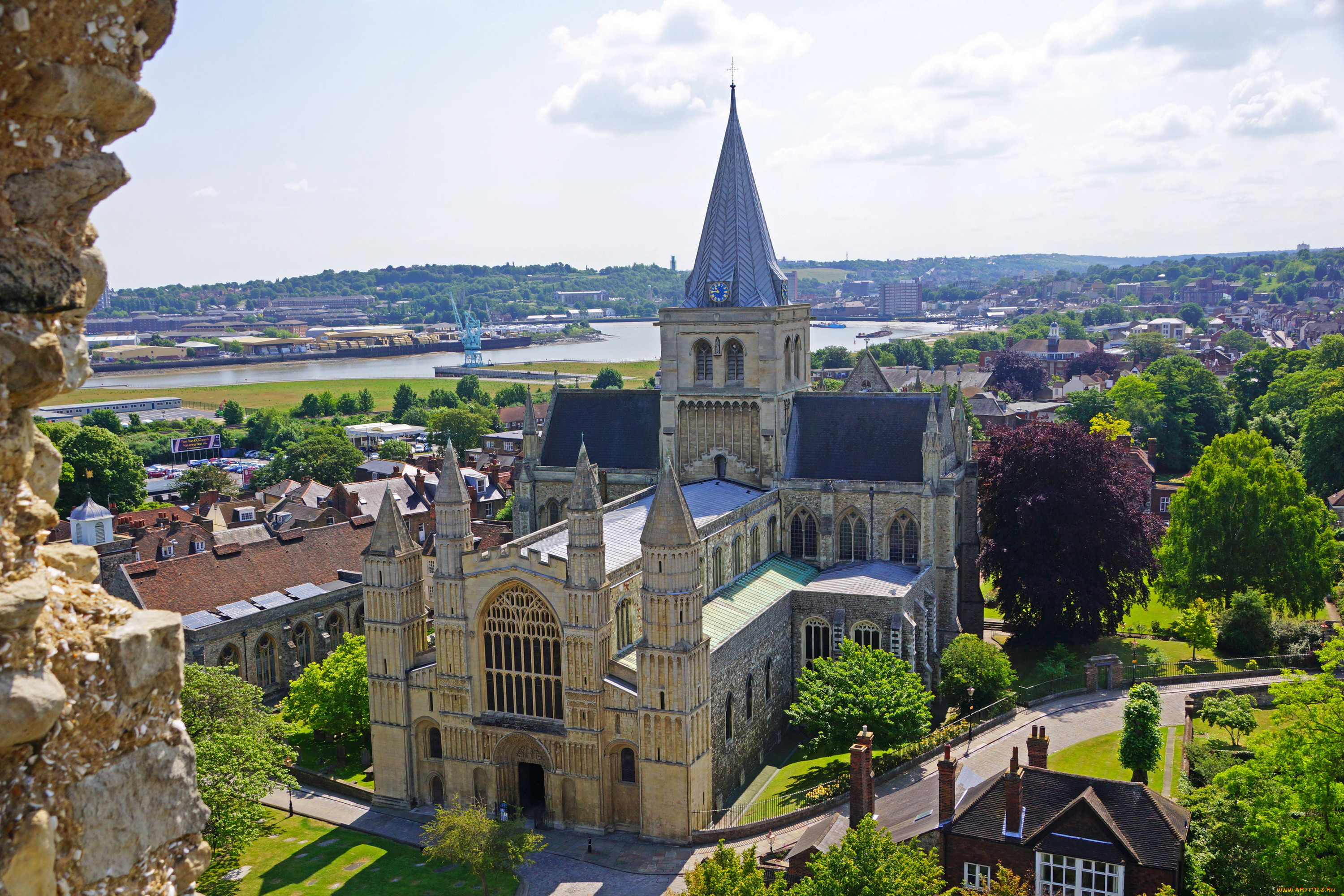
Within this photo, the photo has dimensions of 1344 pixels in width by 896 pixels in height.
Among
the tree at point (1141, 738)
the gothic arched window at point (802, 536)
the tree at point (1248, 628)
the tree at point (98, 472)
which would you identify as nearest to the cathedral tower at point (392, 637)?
the gothic arched window at point (802, 536)

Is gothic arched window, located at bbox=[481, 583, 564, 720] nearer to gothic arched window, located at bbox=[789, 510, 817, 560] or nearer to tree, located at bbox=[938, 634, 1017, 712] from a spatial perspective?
tree, located at bbox=[938, 634, 1017, 712]

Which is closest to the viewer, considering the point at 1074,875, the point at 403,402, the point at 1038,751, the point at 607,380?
the point at 1074,875

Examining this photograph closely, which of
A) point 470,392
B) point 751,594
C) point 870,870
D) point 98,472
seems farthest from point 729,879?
point 470,392

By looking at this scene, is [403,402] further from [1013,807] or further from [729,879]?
[729,879]

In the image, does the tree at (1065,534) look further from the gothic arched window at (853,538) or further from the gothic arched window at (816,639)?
the gothic arched window at (816,639)

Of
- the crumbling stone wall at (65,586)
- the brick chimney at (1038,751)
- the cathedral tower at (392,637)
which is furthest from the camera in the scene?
the cathedral tower at (392,637)
